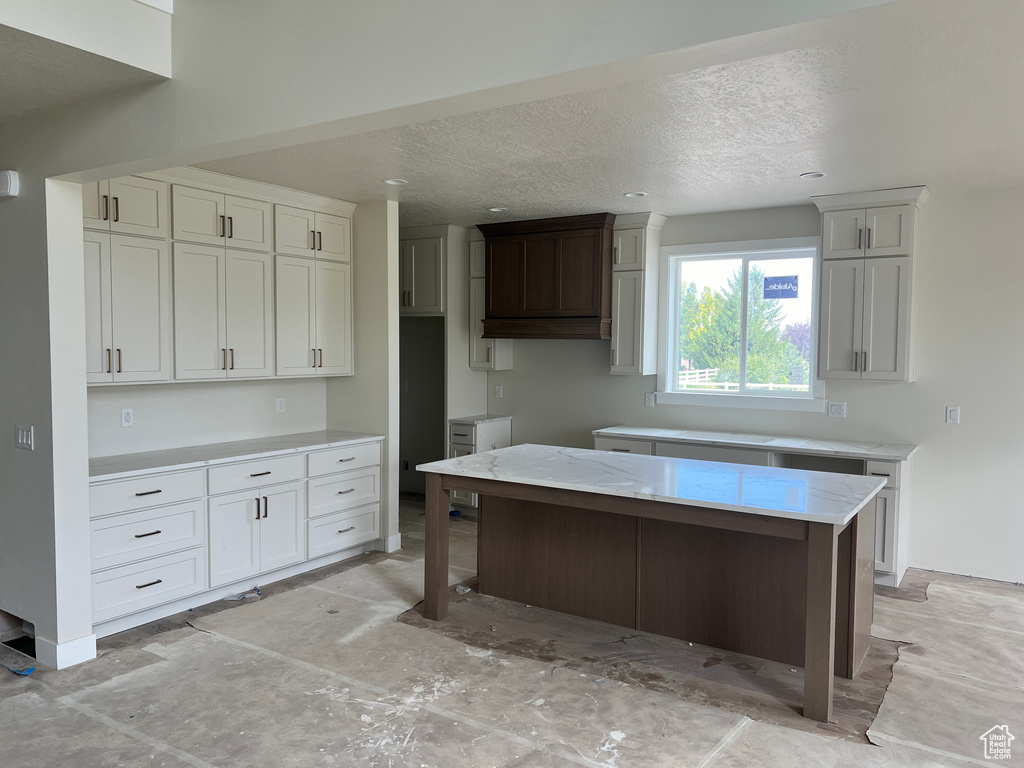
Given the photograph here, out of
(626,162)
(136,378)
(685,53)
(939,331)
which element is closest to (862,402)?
(939,331)

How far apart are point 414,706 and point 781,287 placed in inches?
155

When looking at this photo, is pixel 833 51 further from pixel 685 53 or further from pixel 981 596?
pixel 981 596

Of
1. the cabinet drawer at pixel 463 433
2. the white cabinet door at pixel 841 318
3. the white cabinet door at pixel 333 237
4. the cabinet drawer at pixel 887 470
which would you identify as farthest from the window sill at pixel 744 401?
the white cabinet door at pixel 333 237

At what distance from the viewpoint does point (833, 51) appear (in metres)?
2.46

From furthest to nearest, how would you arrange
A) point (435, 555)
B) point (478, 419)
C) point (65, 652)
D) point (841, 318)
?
1. point (478, 419)
2. point (841, 318)
3. point (435, 555)
4. point (65, 652)

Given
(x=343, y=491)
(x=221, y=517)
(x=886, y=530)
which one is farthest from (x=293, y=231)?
(x=886, y=530)

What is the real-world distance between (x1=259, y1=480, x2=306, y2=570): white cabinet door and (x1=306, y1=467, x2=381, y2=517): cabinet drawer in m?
0.09

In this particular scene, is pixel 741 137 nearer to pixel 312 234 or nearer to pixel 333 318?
pixel 312 234

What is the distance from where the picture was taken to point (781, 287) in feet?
17.5

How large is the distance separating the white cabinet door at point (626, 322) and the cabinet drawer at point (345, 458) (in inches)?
78.1

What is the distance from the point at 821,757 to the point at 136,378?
12.1 feet

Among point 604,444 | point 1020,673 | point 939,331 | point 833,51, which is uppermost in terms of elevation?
point 833,51

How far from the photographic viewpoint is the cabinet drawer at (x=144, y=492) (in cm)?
347

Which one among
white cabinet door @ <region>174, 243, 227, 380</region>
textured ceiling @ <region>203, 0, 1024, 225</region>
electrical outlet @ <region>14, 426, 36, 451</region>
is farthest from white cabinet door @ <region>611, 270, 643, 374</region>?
electrical outlet @ <region>14, 426, 36, 451</region>
